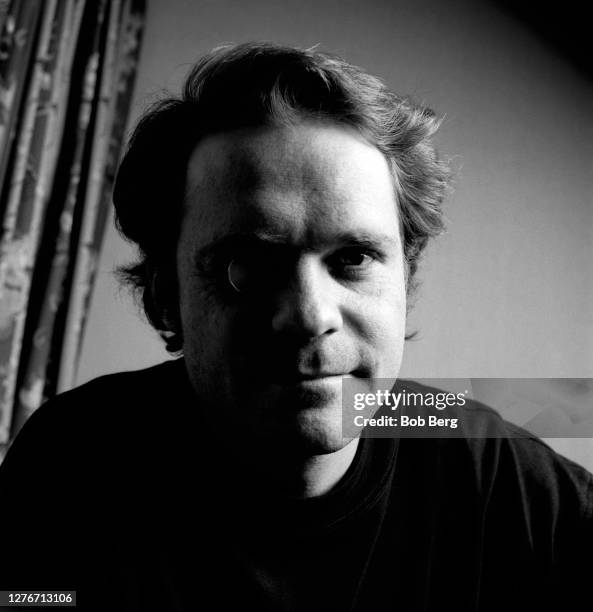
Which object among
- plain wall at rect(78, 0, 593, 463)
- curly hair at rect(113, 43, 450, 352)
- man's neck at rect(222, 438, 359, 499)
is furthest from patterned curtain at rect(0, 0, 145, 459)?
man's neck at rect(222, 438, 359, 499)

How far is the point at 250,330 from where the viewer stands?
2.09 feet

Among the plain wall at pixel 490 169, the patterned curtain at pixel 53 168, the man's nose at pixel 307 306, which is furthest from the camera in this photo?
the plain wall at pixel 490 169

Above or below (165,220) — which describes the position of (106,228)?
above

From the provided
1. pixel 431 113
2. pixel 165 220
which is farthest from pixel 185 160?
A: pixel 431 113

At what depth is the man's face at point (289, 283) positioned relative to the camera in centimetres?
62

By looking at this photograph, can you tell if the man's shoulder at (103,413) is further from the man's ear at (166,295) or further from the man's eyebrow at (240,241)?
the man's eyebrow at (240,241)

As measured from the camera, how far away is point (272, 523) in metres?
0.72

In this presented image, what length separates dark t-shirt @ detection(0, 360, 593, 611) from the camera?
0.71 meters

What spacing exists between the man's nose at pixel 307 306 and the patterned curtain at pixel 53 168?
1015 millimetres

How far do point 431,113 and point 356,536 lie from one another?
2.31 feet

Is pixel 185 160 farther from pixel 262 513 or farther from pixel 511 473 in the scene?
pixel 511 473

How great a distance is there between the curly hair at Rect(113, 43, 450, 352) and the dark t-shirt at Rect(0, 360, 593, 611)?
0.72ft

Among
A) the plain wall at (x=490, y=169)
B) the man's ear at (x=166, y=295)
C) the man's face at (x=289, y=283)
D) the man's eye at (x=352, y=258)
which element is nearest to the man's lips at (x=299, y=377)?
the man's face at (x=289, y=283)

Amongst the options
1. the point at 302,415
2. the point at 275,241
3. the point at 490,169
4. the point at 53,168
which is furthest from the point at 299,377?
the point at 490,169
